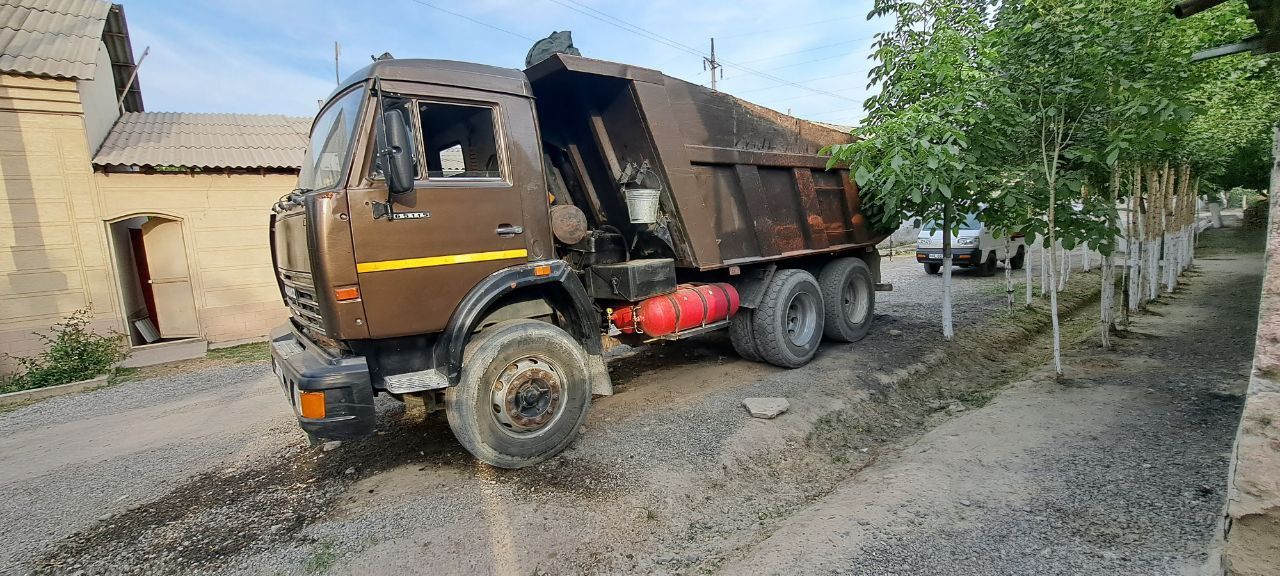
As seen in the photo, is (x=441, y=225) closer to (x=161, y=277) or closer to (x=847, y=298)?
(x=847, y=298)

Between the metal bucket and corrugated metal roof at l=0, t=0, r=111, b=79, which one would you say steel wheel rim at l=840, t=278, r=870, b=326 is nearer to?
the metal bucket

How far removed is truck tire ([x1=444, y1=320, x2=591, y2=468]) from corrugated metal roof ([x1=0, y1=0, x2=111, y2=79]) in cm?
762

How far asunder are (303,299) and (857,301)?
5831mm

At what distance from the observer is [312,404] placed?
10.4 feet

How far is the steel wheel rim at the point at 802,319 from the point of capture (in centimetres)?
593

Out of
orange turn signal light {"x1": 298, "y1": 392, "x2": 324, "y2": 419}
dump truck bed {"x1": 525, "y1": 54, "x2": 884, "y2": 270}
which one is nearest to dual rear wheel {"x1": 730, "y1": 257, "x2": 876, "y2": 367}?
dump truck bed {"x1": 525, "y1": 54, "x2": 884, "y2": 270}

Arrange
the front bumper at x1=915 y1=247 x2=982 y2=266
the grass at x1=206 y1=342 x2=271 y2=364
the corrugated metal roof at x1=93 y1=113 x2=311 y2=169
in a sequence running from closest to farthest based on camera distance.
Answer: the grass at x1=206 y1=342 x2=271 y2=364
the corrugated metal roof at x1=93 y1=113 x2=311 y2=169
the front bumper at x1=915 y1=247 x2=982 y2=266

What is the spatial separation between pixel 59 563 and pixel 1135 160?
29.8 feet

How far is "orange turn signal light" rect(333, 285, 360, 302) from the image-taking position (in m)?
3.16

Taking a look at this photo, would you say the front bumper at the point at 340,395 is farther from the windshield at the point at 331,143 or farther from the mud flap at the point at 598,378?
the mud flap at the point at 598,378

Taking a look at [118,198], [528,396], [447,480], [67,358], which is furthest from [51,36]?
[528,396]

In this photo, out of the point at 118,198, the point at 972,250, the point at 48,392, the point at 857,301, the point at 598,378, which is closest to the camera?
the point at 598,378

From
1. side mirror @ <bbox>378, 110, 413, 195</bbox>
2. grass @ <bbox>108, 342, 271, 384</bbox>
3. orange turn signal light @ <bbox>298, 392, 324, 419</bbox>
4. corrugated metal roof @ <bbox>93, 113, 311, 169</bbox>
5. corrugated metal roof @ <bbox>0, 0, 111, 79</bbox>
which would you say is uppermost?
corrugated metal roof @ <bbox>0, 0, 111, 79</bbox>

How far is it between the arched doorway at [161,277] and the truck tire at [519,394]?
7.72 m
